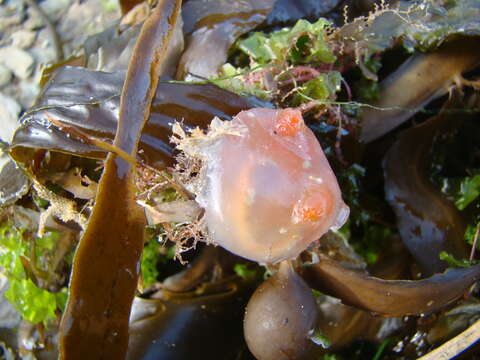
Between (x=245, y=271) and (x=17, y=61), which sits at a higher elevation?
(x=17, y=61)

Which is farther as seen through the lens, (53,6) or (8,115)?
(53,6)

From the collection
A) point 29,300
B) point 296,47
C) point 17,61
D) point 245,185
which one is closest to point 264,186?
point 245,185

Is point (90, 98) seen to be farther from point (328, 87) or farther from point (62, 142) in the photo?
point (328, 87)

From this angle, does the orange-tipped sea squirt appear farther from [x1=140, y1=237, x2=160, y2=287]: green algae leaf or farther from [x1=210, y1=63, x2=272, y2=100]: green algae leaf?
[x1=140, y1=237, x2=160, y2=287]: green algae leaf

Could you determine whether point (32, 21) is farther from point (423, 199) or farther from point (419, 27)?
point (423, 199)

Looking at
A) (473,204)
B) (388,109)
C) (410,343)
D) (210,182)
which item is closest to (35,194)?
(210,182)

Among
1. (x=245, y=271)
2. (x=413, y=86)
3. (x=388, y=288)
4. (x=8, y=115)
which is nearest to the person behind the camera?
(x=388, y=288)

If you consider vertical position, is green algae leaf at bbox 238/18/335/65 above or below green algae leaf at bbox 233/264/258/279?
above

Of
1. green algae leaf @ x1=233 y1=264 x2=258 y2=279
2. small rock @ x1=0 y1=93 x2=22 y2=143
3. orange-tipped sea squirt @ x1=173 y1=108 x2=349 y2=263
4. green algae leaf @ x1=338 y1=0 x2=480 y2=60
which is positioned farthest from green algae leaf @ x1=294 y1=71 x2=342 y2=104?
small rock @ x1=0 y1=93 x2=22 y2=143
